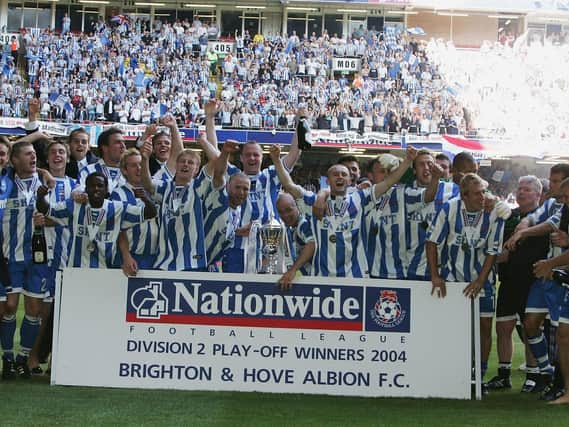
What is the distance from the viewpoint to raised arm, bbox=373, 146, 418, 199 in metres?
A: 6.56

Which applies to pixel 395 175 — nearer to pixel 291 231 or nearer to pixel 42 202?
pixel 291 231

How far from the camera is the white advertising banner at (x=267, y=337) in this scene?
6.45 meters

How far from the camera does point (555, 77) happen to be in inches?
1684

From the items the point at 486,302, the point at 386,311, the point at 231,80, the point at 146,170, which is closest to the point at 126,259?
the point at 146,170

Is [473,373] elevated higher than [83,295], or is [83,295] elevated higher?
[83,295]

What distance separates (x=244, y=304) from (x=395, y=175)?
1.53 meters

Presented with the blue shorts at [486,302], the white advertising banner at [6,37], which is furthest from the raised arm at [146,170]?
the white advertising banner at [6,37]

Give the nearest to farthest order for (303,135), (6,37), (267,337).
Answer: (267,337) < (303,135) < (6,37)

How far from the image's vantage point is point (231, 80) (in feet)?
129

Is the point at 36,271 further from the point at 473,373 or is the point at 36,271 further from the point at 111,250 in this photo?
the point at 473,373

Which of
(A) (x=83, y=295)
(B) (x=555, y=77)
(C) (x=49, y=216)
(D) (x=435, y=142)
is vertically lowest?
(A) (x=83, y=295)

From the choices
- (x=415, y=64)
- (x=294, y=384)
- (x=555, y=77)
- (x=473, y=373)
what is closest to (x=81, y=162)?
(x=294, y=384)

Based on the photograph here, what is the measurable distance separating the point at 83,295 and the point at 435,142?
96.0ft

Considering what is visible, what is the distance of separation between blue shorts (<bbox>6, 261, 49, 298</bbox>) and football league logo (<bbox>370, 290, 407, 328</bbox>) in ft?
8.82
